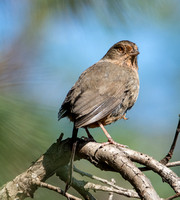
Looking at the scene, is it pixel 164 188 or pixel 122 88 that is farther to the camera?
pixel 122 88

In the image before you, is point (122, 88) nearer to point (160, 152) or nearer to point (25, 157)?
point (160, 152)

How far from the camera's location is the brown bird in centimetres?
346

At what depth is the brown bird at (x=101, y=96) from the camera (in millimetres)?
3465

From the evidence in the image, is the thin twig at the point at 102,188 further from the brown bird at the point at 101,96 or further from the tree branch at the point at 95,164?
the brown bird at the point at 101,96

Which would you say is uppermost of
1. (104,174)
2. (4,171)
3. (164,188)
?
(4,171)

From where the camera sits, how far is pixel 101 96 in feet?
12.4

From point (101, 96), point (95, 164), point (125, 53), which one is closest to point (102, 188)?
→ point (95, 164)

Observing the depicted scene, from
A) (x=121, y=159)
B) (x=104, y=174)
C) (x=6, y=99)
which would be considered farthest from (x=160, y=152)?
(x=6, y=99)

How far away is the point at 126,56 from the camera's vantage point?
484 cm

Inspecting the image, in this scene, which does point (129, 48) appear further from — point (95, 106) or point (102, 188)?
point (102, 188)

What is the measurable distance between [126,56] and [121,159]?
265 centimetres

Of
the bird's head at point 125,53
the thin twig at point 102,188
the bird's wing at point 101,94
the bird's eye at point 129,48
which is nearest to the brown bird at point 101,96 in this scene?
the bird's wing at point 101,94

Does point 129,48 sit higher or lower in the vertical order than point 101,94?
higher

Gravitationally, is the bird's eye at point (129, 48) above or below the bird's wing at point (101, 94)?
above
